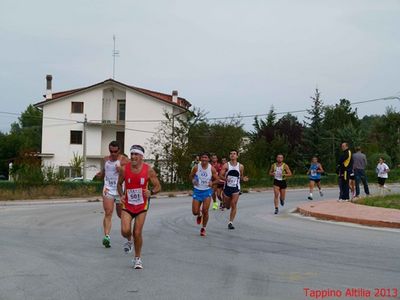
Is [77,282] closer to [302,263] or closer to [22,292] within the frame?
[22,292]

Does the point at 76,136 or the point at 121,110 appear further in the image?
the point at 121,110

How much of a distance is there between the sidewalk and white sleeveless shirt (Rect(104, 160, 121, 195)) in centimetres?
662

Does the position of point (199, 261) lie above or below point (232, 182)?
below

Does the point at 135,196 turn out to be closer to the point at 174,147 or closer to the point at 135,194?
the point at 135,194

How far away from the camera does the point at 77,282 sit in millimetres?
7734

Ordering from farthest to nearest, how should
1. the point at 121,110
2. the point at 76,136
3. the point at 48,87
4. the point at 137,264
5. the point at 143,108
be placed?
the point at 48,87, the point at 121,110, the point at 76,136, the point at 143,108, the point at 137,264

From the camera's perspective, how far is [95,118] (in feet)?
189

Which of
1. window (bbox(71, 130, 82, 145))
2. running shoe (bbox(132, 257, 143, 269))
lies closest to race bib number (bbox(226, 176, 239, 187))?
A: running shoe (bbox(132, 257, 143, 269))

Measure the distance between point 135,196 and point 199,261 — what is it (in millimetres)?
1493

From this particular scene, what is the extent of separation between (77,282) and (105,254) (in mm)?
2289

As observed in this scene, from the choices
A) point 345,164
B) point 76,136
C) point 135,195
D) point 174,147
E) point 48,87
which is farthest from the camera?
point 48,87

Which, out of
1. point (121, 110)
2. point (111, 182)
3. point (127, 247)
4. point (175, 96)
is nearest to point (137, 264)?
point (127, 247)

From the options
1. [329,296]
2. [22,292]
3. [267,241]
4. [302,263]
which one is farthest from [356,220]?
[22,292]

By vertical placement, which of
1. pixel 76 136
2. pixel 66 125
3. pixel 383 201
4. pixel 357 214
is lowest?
pixel 357 214
